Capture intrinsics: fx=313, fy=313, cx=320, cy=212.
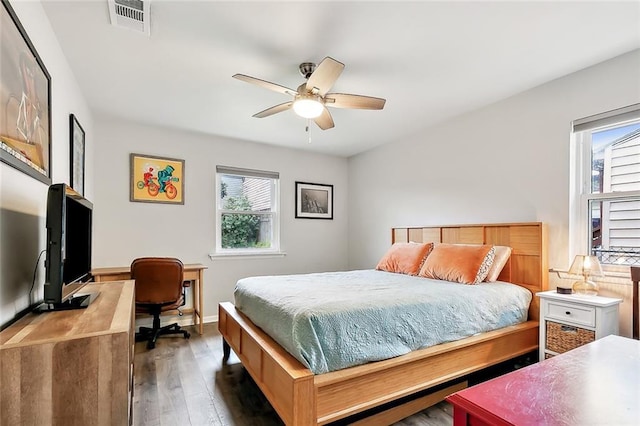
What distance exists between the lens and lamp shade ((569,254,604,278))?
225 centimetres

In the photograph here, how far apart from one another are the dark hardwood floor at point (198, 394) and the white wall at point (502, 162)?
1.91 m

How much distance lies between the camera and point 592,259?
2.27 metres

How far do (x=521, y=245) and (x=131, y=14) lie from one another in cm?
340

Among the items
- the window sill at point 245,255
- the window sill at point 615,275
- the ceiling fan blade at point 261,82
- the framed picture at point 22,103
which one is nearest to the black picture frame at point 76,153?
the framed picture at point 22,103

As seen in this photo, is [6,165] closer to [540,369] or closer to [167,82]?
[167,82]

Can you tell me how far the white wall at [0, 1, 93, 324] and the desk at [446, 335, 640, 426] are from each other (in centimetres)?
175

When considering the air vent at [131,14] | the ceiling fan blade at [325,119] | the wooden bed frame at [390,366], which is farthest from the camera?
the ceiling fan blade at [325,119]

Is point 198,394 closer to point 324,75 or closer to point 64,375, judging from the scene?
point 64,375

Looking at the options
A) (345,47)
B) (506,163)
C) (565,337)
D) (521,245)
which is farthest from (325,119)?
(565,337)

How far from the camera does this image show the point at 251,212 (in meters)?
4.49

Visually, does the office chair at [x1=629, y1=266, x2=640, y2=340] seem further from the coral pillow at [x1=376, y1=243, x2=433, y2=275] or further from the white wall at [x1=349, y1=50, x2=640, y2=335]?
the coral pillow at [x1=376, y1=243, x2=433, y2=275]

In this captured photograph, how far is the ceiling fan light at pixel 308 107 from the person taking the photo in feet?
7.41

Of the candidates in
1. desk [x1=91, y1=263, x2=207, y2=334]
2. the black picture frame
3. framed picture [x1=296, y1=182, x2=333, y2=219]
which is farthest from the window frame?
the black picture frame

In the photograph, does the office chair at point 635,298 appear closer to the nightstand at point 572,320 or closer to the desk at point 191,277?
the nightstand at point 572,320
